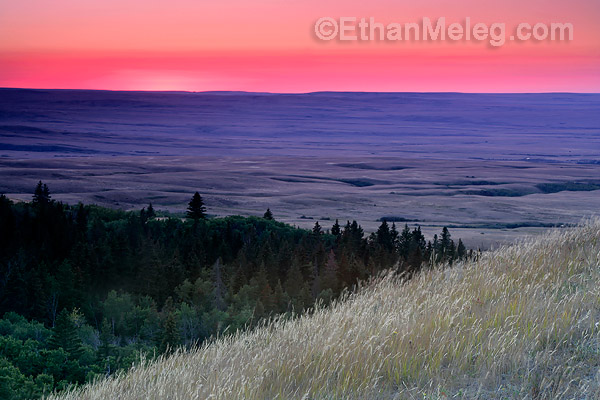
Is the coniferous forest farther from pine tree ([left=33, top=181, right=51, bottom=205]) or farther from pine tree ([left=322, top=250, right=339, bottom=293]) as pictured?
pine tree ([left=33, top=181, right=51, bottom=205])

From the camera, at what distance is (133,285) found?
94.6ft

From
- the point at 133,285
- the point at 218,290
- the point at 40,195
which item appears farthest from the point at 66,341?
the point at 40,195

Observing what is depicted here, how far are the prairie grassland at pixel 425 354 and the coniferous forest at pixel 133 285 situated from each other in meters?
10.4

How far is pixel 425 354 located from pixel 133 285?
81.4 ft

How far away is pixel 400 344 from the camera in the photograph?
18.9 feet

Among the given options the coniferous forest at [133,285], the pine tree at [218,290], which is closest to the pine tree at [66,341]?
the coniferous forest at [133,285]

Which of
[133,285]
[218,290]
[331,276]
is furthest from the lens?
[133,285]

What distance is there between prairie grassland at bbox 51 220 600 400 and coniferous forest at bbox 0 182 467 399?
10370 mm

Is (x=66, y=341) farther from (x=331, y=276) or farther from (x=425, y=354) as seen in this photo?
(x=425, y=354)

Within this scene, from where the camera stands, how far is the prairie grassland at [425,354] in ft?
17.2

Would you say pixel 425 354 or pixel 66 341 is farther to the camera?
pixel 66 341

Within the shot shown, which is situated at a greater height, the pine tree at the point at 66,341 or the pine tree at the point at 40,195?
the pine tree at the point at 40,195

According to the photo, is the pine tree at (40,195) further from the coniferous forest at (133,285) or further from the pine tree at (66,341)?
the pine tree at (66,341)

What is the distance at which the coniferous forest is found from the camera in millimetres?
18156
